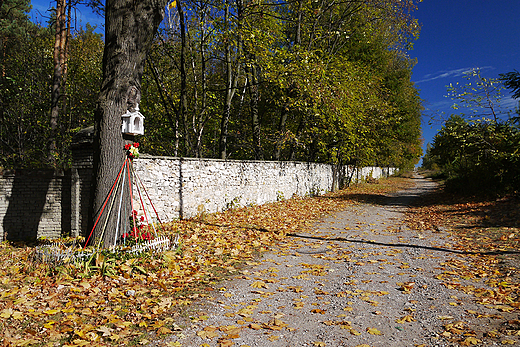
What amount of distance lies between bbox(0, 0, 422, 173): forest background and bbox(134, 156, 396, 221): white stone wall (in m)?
1.55

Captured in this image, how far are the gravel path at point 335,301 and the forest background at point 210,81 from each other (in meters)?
7.95

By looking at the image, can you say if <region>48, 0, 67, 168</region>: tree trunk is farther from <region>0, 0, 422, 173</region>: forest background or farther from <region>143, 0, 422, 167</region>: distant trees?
<region>143, 0, 422, 167</region>: distant trees

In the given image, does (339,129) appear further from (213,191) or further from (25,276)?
(25,276)

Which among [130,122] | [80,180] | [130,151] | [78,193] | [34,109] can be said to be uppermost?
[34,109]

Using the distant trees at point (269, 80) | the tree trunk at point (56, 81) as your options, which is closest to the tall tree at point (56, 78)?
the tree trunk at point (56, 81)

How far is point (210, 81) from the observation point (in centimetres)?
2133

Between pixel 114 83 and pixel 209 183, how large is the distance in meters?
5.30

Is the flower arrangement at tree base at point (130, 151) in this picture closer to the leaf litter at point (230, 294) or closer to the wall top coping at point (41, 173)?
the leaf litter at point (230, 294)

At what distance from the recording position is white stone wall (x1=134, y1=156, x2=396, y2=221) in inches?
346

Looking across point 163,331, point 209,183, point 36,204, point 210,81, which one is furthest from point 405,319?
point 210,81

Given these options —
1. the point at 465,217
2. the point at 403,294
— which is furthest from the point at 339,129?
the point at 403,294

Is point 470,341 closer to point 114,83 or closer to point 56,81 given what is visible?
point 114,83

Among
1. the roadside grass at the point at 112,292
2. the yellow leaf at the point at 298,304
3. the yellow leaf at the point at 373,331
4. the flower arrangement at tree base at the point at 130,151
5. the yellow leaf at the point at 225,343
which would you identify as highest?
the flower arrangement at tree base at the point at 130,151

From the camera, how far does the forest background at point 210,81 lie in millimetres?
13602
